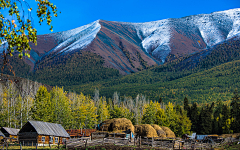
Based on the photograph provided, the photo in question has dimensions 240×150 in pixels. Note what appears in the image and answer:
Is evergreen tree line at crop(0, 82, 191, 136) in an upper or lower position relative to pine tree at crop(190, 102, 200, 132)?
upper

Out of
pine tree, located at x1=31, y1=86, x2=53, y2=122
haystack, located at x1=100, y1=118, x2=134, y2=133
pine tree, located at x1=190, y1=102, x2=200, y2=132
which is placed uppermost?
pine tree, located at x1=31, y1=86, x2=53, y2=122

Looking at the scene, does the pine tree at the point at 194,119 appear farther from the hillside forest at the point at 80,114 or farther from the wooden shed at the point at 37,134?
the wooden shed at the point at 37,134

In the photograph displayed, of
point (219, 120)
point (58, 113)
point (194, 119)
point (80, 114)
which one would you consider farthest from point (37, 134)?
point (219, 120)

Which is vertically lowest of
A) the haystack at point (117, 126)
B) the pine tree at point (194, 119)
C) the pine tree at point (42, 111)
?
the pine tree at point (194, 119)

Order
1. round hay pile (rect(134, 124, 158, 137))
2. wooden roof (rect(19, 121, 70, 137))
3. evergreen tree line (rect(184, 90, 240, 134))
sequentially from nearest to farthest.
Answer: wooden roof (rect(19, 121, 70, 137))
round hay pile (rect(134, 124, 158, 137))
evergreen tree line (rect(184, 90, 240, 134))

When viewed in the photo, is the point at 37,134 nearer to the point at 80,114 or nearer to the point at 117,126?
the point at 117,126

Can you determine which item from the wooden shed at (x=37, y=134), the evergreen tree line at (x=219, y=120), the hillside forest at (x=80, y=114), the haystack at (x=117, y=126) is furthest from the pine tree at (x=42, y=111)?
the evergreen tree line at (x=219, y=120)

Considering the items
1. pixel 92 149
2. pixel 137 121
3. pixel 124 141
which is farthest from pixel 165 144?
pixel 137 121

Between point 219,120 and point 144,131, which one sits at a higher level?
point 144,131

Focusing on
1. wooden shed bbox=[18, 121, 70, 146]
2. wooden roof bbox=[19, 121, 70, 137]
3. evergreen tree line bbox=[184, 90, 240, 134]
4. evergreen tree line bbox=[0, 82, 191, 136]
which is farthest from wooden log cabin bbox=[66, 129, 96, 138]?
evergreen tree line bbox=[184, 90, 240, 134]

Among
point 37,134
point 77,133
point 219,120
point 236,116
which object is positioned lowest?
point 219,120

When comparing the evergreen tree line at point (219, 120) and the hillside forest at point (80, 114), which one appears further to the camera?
the evergreen tree line at point (219, 120)

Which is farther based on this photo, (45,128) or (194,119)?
(194,119)

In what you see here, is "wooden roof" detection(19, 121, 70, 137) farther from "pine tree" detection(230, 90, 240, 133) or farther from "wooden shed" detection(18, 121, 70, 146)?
"pine tree" detection(230, 90, 240, 133)
